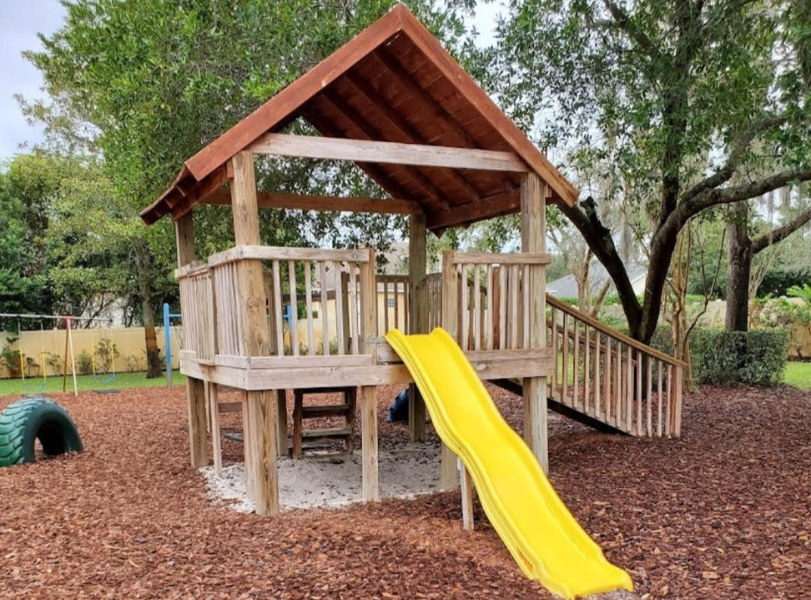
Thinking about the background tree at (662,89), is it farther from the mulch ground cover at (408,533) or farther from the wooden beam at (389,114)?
the mulch ground cover at (408,533)

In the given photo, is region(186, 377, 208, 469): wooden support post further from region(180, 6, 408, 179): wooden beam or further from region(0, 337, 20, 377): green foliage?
region(0, 337, 20, 377): green foliage

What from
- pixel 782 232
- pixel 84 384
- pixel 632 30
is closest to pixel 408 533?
pixel 632 30

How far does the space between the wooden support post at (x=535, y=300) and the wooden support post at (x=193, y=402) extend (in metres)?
3.86

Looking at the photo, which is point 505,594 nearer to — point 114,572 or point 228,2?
point 114,572

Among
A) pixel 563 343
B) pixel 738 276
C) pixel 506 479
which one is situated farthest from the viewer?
pixel 738 276

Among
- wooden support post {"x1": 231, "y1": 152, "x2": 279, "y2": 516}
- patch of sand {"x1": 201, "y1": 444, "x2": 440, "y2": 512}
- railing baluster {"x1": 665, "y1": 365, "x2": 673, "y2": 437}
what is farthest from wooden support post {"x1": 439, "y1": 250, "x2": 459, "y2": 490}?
railing baluster {"x1": 665, "y1": 365, "x2": 673, "y2": 437}

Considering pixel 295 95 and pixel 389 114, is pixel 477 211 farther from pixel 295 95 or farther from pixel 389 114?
pixel 295 95

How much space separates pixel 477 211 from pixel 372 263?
96.1 inches

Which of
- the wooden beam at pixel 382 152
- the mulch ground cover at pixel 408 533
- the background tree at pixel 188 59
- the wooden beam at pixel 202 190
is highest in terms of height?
the background tree at pixel 188 59

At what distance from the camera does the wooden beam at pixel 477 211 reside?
7.16m

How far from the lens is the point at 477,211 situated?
25.3 ft

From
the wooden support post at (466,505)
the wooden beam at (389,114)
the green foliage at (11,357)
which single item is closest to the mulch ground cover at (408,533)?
the wooden support post at (466,505)

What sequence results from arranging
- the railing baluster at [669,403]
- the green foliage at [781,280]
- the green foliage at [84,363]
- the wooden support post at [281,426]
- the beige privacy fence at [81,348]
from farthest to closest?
the green foliage at [781,280] → the green foliage at [84,363] → the beige privacy fence at [81,348] → the wooden support post at [281,426] → the railing baluster at [669,403]

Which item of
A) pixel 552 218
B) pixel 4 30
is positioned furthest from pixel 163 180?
pixel 4 30
